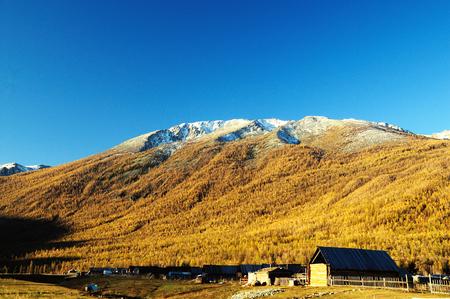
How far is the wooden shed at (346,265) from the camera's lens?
2682 inches

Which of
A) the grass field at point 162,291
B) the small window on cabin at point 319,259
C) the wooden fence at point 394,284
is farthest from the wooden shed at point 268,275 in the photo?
the wooden fence at point 394,284

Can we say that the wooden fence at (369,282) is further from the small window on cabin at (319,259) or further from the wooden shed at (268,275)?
the wooden shed at (268,275)

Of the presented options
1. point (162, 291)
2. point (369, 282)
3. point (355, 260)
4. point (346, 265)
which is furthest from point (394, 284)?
point (162, 291)

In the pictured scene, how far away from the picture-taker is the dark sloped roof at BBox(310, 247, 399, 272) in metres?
68.4

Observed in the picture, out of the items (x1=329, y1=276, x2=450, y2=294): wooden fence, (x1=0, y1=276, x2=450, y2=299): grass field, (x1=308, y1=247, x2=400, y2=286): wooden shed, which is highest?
(x1=308, y1=247, x2=400, y2=286): wooden shed

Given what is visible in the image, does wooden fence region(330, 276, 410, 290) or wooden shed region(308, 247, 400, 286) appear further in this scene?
wooden shed region(308, 247, 400, 286)

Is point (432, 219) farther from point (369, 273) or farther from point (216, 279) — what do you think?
point (369, 273)

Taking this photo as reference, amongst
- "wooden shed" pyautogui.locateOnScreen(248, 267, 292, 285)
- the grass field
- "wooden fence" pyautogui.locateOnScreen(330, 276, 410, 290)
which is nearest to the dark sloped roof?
"wooden fence" pyautogui.locateOnScreen(330, 276, 410, 290)

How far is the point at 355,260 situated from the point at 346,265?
2.39 meters

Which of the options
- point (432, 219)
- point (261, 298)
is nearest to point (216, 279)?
point (261, 298)

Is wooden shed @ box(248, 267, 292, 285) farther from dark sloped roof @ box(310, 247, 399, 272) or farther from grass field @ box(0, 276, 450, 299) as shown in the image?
dark sloped roof @ box(310, 247, 399, 272)

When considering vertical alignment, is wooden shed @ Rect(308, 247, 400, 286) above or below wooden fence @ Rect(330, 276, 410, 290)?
above

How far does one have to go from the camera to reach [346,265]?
6869 centimetres

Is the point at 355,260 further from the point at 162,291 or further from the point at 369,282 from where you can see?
the point at 162,291
